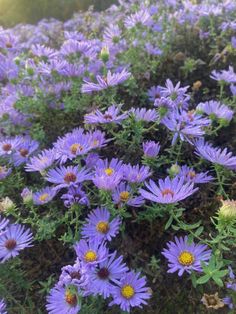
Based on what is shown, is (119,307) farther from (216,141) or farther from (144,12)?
(144,12)

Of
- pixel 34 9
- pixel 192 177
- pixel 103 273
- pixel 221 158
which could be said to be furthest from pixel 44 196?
pixel 34 9

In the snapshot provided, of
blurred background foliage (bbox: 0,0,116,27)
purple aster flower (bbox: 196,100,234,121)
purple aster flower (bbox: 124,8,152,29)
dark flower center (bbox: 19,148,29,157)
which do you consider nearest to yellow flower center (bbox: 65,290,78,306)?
dark flower center (bbox: 19,148,29,157)

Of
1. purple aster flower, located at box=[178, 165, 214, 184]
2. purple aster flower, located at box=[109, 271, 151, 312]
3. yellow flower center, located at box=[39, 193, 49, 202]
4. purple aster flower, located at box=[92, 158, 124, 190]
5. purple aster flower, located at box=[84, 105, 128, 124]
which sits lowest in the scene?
purple aster flower, located at box=[109, 271, 151, 312]

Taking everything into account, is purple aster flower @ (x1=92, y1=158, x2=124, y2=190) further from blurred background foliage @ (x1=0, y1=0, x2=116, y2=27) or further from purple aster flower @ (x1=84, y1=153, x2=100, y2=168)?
blurred background foliage @ (x1=0, y1=0, x2=116, y2=27)

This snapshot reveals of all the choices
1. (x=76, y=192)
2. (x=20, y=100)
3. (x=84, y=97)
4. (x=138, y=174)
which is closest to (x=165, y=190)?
(x=138, y=174)

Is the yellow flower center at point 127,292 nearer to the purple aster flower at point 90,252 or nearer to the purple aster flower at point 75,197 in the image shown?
the purple aster flower at point 90,252

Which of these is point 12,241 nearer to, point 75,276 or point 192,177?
point 75,276

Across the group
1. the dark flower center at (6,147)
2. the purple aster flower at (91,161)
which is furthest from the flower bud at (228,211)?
the dark flower center at (6,147)
